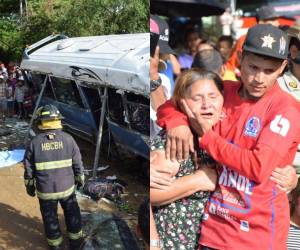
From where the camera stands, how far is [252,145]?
2.40 ft

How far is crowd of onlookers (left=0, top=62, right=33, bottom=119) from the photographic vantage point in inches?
39.8

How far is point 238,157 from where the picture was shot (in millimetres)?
706

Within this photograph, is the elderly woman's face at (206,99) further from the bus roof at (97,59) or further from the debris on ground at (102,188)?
the debris on ground at (102,188)

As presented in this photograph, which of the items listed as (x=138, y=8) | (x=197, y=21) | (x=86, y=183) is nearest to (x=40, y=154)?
(x=86, y=183)

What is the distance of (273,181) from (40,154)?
484mm

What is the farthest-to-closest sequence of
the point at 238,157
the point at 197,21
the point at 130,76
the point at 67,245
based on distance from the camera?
the point at 197,21 < the point at 67,245 < the point at 130,76 < the point at 238,157

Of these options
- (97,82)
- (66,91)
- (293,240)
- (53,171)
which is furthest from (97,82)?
(293,240)

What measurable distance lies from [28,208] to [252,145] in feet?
1.84

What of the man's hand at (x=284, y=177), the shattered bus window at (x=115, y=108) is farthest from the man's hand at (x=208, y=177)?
the shattered bus window at (x=115, y=108)

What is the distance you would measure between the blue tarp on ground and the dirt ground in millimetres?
13

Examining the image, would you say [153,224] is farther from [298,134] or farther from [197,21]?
[197,21]

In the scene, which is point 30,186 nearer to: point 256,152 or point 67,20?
point 67,20

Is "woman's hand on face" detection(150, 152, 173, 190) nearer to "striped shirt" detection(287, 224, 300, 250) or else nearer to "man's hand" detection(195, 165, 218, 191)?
"man's hand" detection(195, 165, 218, 191)

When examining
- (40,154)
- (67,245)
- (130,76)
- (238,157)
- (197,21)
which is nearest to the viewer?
(238,157)
